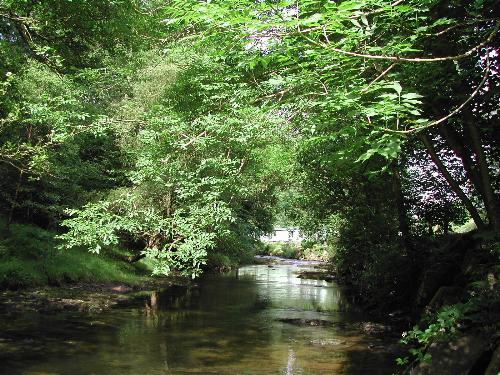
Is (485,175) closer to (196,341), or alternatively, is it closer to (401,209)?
(401,209)

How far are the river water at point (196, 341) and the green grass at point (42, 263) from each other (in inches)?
141

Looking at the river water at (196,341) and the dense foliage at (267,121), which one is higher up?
the dense foliage at (267,121)

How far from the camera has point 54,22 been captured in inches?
390

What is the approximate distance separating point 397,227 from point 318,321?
16.1 feet

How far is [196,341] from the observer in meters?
12.1

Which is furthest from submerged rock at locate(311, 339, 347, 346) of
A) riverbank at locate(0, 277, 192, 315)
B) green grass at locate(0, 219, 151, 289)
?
green grass at locate(0, 219, 151, 289)

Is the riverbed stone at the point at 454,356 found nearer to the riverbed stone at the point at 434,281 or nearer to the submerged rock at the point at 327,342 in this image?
the submerged rock at the point at 327,342

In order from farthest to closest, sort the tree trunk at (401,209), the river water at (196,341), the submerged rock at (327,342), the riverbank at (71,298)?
the riverbank at (71,298) → the tree trunk at (401,209) → the submerged rock at (327,342) → the river water at (196,341)

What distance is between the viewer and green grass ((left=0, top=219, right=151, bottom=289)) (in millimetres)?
17562

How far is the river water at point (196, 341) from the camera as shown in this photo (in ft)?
32.0

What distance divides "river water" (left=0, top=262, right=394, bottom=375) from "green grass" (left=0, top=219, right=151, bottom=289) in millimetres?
3575

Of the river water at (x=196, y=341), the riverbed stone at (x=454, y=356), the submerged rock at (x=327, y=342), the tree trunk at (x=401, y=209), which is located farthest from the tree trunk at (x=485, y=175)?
the tree trunk at (x=401, y=209)

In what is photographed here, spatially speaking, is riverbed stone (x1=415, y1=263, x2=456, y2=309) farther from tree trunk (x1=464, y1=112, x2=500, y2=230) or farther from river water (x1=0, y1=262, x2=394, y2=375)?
tree trunk (x1=464, y1=112, x2=500, y2=230)

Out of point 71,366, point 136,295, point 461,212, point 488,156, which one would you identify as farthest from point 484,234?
point 136,295
